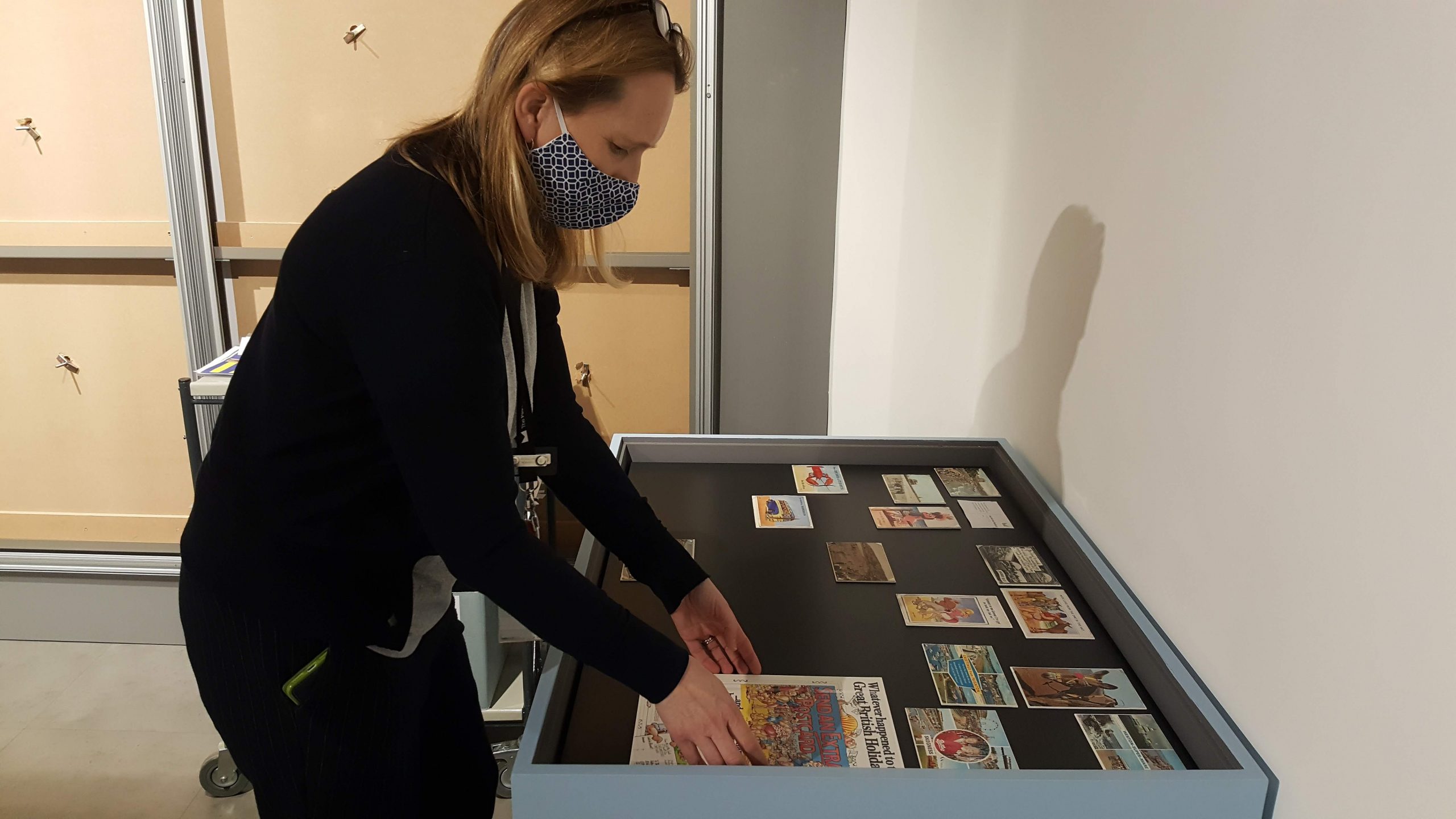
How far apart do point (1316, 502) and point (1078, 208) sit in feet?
2.49

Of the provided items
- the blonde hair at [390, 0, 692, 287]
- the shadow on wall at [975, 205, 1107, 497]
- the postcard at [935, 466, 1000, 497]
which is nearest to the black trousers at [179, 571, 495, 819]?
the blonde hair at [390, 0, 692, 287]

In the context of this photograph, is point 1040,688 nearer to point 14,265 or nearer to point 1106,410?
point 1106,410

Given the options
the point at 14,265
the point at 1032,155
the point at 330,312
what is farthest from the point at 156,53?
the point at 1032,155

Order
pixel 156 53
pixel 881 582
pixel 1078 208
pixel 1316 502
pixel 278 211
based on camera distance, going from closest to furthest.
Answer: pixel 1316 502
pixel 881 582
pixel 1078 208
pixel 156 53
pixel 278 211

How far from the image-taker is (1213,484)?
1.03 meters

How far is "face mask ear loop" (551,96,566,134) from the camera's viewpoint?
913 mm

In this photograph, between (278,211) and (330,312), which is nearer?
(330,312)

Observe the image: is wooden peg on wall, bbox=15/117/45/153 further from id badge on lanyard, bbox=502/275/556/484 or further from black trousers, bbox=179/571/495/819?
id badge on lanyard, bbox=502/275/556/484

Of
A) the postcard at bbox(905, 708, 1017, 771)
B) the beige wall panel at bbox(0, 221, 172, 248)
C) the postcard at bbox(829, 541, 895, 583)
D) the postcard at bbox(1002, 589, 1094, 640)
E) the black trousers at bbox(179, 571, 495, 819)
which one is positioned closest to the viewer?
the postcard at bbox(905, 708, 1017, 771)

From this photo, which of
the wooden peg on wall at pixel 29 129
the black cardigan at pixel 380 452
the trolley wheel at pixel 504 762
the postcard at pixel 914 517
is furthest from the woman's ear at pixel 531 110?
the wooden peg on wall at pixel 29 129

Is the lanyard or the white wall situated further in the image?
the lanyard

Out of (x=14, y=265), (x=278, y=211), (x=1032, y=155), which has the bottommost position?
(x=14, y=265)

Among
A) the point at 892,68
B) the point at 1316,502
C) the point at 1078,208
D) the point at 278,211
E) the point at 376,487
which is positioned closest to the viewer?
the point at 1316,502

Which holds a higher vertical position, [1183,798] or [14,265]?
[14,265]
